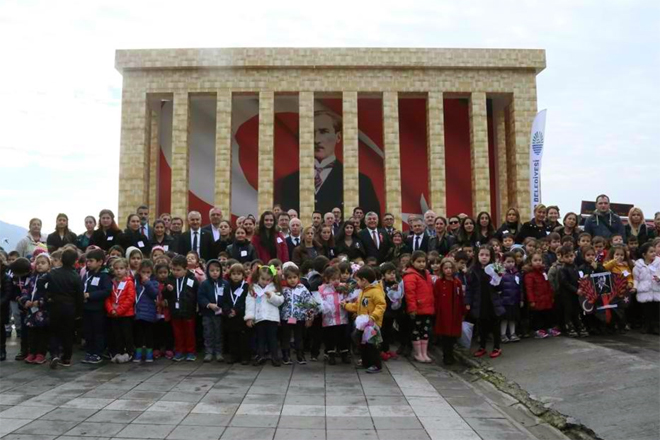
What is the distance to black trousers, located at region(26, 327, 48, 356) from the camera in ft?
25.6

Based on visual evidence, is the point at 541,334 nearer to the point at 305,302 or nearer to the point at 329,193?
the point at 305,302

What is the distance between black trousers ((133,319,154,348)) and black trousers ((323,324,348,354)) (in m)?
2.54

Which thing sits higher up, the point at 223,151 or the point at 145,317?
the point at 223,151

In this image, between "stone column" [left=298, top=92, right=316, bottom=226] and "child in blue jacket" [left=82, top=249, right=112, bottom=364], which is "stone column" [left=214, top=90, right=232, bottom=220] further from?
"child in blue jacket" [left=82, top=249, right=112, bottom=364]

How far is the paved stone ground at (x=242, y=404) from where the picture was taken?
4.79 m

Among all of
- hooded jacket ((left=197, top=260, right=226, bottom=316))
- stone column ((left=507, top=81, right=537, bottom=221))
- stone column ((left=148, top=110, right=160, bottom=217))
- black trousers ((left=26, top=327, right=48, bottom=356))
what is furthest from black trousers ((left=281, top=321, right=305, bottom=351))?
stone column ((left=148, top=110, right=160, bottom=217))

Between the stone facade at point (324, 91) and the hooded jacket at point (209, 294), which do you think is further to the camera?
the stone facade at point (324, 91)

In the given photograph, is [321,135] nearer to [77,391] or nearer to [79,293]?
A: [79,293]

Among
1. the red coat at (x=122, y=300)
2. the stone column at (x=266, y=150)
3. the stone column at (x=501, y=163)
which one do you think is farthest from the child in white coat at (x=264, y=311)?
the stone column at (x=501, y=163)

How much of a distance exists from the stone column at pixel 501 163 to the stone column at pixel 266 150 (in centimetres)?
1040

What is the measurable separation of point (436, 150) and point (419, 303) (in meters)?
16.5

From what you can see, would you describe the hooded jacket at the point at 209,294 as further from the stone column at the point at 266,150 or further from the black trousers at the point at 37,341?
the stone column at the point at 266,150

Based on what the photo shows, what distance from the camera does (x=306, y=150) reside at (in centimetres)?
2369

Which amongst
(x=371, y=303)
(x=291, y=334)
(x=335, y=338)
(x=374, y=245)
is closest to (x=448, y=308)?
(x=371, y=303)
